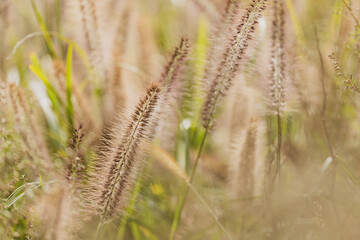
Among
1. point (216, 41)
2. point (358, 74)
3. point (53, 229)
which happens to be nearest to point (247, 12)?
point (216, 41)

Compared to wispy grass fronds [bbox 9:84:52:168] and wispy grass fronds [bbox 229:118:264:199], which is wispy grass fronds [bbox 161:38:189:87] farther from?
wispy grass fronds [bbox 9:84:52:168]

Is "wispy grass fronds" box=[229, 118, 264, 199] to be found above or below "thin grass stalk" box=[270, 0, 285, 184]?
below

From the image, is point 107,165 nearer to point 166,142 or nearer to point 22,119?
point 22,119

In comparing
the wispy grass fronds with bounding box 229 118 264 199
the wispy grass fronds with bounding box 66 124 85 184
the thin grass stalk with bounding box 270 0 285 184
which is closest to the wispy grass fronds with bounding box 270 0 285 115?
the thin grass stalk with bounding box 270 0 285 184

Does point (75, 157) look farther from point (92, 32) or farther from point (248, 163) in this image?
point (92, 32)

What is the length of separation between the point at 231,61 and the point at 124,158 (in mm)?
419

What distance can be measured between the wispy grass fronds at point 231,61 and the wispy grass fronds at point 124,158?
10.8 inches

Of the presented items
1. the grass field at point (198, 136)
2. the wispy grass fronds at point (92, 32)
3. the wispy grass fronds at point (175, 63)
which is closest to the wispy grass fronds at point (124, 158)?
the grass field at point (198, 136)

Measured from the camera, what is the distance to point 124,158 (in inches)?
42.1

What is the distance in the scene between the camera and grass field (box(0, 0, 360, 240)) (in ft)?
3.75

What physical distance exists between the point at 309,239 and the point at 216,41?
2.19 ft

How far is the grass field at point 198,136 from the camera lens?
44.9 inches

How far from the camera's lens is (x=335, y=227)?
1.21 metres

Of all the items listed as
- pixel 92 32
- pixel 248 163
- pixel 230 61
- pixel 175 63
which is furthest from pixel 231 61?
pixel 92 32
